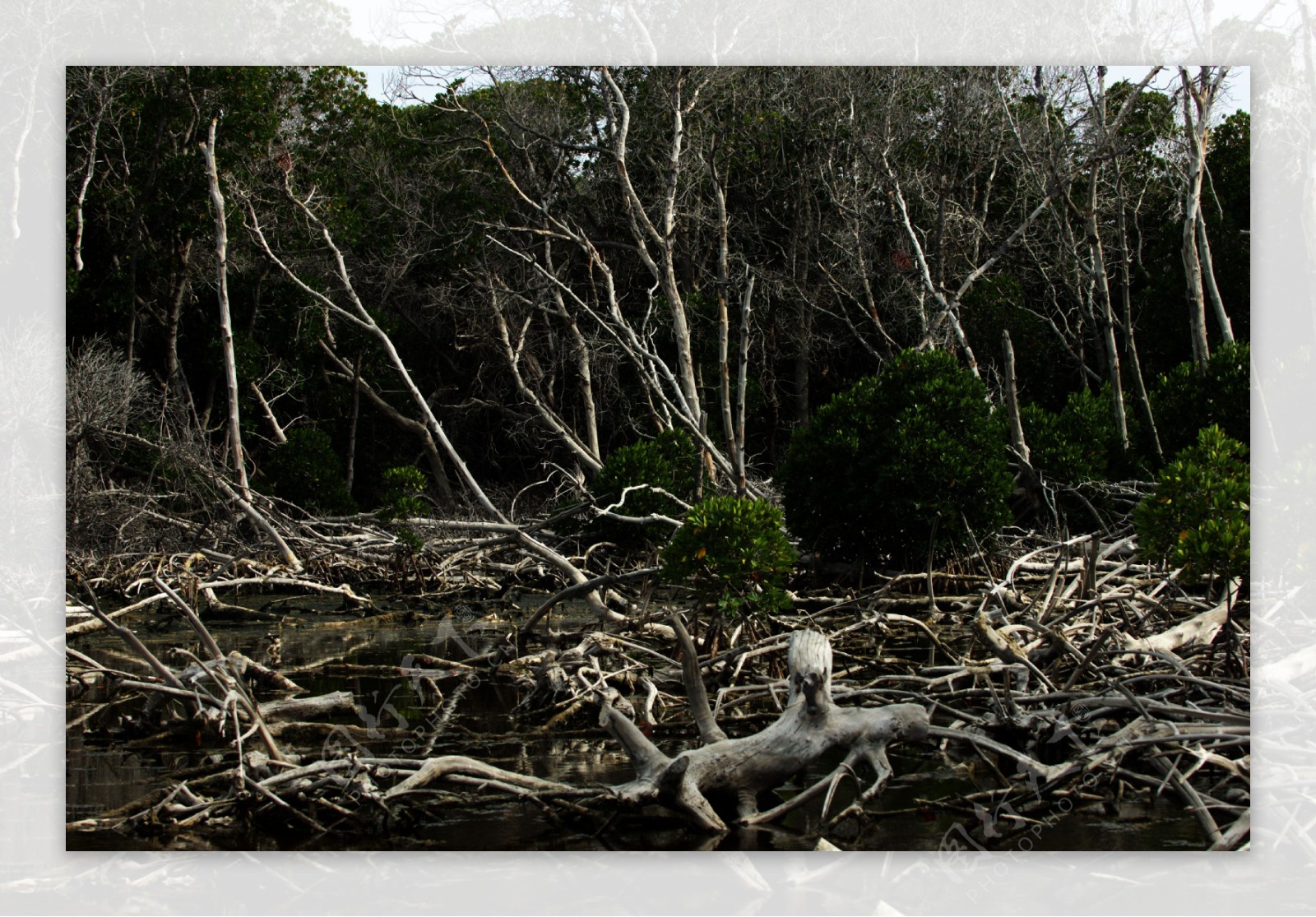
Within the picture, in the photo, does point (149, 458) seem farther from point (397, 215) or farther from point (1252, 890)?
point (1252, 890)

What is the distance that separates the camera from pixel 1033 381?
1550cm

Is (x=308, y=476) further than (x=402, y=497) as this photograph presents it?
Yes

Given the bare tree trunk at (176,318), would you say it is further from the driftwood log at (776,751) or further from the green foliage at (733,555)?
the driftwood log at (776,751)

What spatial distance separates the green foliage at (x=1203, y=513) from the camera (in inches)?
218

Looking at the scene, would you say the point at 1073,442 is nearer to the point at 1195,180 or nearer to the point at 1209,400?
the point at 1209,400

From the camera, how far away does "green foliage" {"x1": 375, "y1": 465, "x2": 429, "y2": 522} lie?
453 inches

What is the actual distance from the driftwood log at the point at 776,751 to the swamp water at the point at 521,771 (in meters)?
0.13

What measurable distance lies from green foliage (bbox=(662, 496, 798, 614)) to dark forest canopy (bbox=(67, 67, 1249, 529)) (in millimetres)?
4164

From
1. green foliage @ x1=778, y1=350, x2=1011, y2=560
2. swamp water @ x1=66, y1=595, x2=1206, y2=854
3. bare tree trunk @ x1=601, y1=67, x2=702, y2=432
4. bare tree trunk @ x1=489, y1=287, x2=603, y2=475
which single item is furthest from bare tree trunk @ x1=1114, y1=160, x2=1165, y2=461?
bare tree trunk @ x1=489, y1=287, x2=603, y2=475

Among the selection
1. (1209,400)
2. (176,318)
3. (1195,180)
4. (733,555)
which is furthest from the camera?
(176,318)

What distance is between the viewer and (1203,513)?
572 cm

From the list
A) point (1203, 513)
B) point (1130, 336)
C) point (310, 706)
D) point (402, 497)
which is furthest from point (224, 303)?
point (1203, 513)

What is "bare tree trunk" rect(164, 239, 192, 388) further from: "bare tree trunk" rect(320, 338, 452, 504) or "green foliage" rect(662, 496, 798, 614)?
"green foliage" rect(662, 496, 798, 614)

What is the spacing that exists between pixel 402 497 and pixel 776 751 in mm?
7323
